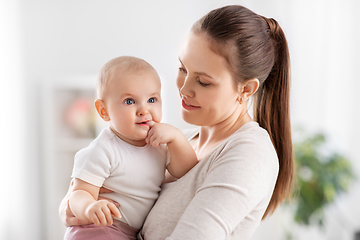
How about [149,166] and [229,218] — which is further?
[149,166]

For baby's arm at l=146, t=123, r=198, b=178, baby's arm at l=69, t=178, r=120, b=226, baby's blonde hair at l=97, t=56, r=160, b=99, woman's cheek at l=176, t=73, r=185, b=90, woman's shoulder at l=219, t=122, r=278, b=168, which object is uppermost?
baby's blonde hair at l=97, t=56, r=160, b=99

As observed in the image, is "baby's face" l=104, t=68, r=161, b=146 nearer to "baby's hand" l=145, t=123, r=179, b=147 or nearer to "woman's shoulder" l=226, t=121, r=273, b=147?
"baby's hand" l=145, t=123, r=179, b=147

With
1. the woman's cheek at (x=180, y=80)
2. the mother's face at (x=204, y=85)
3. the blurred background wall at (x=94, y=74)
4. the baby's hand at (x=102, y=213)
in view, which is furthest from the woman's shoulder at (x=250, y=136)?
the blurred background wall at (x=94, y=74)

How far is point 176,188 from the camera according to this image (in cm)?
111

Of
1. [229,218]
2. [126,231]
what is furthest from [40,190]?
[229,218]

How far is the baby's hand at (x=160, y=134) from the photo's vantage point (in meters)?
1.12

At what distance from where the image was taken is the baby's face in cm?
110

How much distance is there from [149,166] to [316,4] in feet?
9.65

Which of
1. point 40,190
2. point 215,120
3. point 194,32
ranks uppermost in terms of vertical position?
point 194,32

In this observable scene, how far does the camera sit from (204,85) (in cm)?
113

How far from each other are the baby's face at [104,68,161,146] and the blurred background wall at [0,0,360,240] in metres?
2.19

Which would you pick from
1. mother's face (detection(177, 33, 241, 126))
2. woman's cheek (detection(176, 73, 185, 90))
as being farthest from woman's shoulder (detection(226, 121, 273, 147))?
woman's cheek (detection(176, 73, 185, 90))

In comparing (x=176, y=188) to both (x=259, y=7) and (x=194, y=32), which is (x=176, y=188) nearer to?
(x=194, y=32)

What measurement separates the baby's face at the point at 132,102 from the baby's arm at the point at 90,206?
20cm
